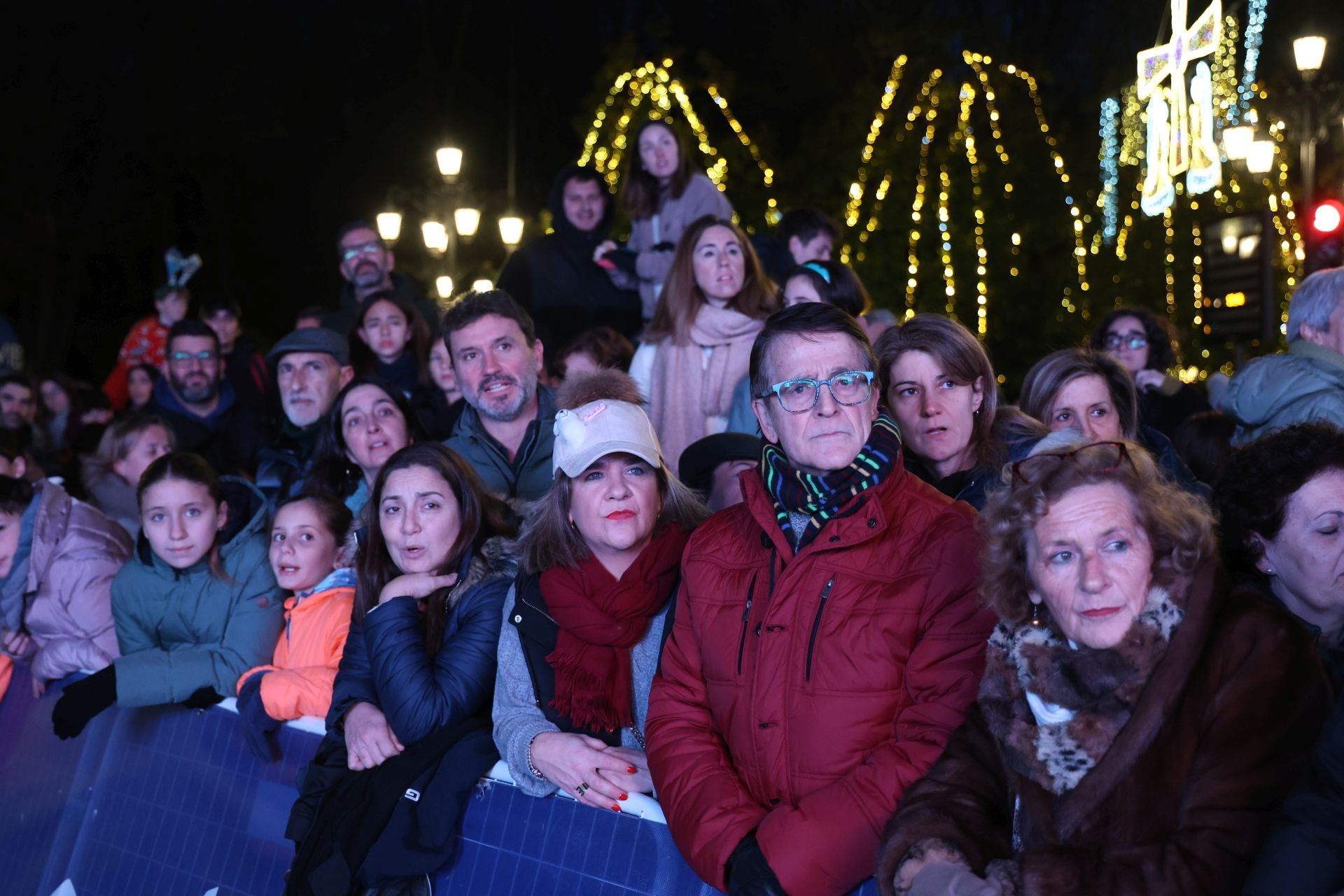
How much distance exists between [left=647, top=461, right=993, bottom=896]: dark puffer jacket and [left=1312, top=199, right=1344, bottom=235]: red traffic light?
33.7ft

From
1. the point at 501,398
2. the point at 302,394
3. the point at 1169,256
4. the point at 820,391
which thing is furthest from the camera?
the point at 1169,256

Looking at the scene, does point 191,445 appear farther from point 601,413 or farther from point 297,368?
point 601,413

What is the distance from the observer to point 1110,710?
2.81 meters

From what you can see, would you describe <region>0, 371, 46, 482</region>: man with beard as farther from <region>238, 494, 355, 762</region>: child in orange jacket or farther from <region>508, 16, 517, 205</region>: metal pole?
<region>508, 16, 517, 205</region>: metal pole

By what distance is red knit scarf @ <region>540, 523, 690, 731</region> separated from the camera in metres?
3.94

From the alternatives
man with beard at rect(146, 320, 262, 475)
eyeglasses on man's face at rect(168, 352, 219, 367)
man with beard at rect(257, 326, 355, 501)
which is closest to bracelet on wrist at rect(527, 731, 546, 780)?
man with beard at rect(257, 326, 355, 501)

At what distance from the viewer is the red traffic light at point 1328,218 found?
481 inches

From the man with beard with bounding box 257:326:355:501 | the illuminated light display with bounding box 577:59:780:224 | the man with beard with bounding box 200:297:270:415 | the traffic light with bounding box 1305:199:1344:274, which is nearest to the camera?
the man with beard with bounding box 257:326:355:501

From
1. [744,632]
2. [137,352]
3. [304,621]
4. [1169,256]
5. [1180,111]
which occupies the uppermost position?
[1180,111]

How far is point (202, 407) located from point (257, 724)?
14.4 feet

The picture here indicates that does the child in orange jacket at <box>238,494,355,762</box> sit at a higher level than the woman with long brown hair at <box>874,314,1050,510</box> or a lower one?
lower

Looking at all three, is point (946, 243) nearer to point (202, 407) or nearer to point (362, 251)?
point (362, 251)

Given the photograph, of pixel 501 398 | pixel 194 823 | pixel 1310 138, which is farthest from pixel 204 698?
pixel 1310 138

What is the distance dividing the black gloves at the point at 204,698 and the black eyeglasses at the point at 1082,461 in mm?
3376
